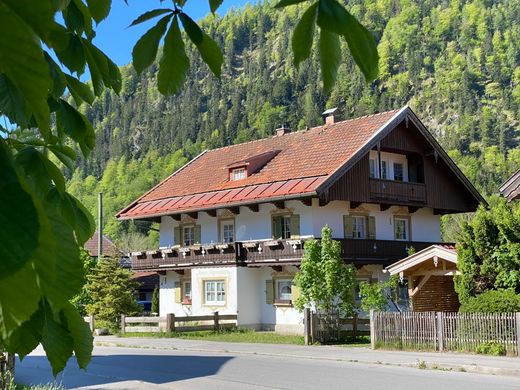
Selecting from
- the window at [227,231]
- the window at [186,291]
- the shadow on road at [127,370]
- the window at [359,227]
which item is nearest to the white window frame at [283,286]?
the window at [227,231]

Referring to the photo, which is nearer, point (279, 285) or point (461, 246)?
point (461, 246)

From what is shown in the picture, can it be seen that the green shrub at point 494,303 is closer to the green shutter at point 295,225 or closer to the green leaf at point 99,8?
the green shutter at point 295,225

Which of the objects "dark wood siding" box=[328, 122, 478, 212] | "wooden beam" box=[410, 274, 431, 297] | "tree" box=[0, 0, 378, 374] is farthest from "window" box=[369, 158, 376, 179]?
"tree" box=[0, 0, 378, 374]

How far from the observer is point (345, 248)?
104ft

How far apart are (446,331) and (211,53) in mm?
21365

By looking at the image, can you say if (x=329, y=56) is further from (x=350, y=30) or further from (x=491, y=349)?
(x=491, y=349)

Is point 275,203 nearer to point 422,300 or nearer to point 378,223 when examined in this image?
point 378,223

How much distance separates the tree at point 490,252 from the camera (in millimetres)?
22969

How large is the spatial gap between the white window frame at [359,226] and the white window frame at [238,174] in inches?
242

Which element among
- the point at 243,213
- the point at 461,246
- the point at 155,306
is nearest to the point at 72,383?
the point at 461,246

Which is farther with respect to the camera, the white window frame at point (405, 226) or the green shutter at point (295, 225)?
the white window frame at point (405, 226)

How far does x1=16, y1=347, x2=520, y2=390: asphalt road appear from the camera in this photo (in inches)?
595

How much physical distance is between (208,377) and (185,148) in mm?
141308

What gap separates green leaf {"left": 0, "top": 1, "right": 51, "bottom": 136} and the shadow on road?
14.5 meters
